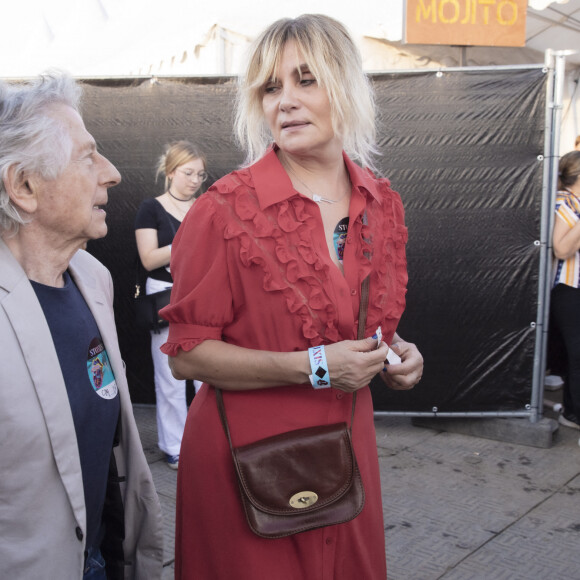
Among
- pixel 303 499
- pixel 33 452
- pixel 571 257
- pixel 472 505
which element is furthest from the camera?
pixel 571 257

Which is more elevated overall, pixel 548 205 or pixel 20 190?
pixel 20 190

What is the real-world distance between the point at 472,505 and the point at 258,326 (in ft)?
8.67

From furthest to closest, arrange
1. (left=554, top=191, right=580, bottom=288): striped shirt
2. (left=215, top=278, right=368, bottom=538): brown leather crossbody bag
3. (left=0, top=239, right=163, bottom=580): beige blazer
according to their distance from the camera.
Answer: (left=554, top=191, right=580, bottom=288): striped shirt, (left=215, top=278, right=368, bottom=538): brown leather crossbody bag, (left=0, top=239, right=163, bottom=580): beige blazer

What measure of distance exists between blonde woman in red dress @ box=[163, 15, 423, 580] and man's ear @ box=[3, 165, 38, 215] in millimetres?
379

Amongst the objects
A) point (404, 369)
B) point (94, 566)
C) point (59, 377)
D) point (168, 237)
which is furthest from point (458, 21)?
→ point (94, 566)

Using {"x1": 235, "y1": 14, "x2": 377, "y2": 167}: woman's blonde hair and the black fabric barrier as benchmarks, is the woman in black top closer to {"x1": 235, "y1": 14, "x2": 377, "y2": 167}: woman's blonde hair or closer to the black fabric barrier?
the black fabric barrier

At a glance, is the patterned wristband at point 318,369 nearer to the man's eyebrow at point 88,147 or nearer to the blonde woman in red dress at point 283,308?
the blonde woman in red dress at point 283,308

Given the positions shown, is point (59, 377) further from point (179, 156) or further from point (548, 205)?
point (548, 205)

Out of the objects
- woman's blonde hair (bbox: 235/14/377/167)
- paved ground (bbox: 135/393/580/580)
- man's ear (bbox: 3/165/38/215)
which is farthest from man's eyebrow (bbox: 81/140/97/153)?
paved ground (bbox: 135/393/580/580)

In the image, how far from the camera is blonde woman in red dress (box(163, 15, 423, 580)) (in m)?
1.68

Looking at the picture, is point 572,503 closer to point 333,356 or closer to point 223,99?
point 333,356

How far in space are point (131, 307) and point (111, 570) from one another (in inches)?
130

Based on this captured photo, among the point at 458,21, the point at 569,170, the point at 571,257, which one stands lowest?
the point at 571,257

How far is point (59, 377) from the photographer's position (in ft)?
4.95
